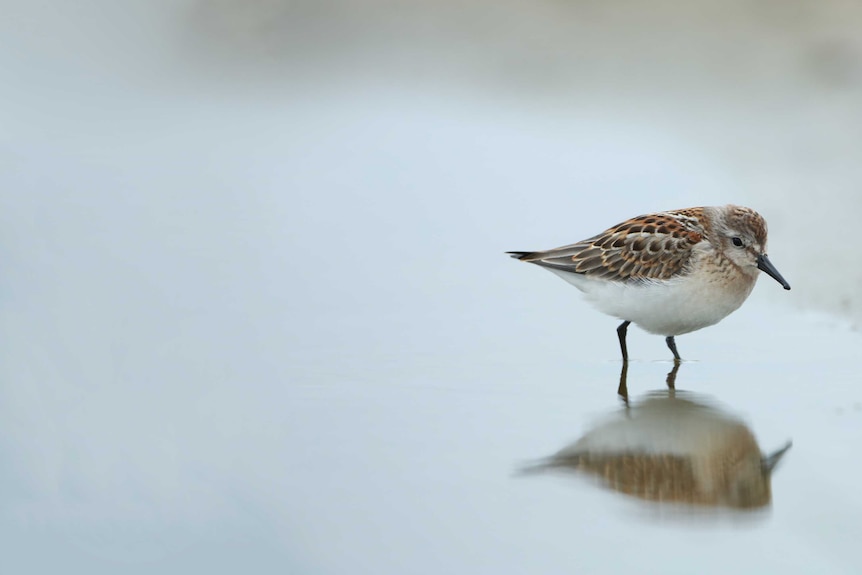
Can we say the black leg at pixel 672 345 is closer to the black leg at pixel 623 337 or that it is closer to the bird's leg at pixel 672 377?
the bird's leg at pixel 672 377

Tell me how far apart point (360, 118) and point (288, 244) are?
308cm

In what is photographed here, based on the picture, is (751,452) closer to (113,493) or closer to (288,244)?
(113,493)

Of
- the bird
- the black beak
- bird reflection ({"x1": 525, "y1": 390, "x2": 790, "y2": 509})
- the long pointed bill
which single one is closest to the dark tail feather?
the bird

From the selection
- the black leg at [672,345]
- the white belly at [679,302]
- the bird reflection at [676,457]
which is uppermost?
the white belly at [679,302]

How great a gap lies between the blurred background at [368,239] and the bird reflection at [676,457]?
0.18 m

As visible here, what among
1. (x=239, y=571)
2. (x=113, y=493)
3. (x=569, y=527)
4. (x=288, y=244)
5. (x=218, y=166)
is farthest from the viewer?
(x=218, y=166)

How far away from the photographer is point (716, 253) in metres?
7.45

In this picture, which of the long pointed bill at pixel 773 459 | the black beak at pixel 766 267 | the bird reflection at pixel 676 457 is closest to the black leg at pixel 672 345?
the black beak at pixel 766 267

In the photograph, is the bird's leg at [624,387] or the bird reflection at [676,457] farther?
the bird's leg at [624,387]

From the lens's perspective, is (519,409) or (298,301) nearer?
(519,409)

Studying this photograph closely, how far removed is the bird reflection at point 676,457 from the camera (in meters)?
5.07

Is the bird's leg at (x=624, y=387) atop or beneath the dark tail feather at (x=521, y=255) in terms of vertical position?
beneath

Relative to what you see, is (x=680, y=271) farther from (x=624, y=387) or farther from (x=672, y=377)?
(x=624, y=387)

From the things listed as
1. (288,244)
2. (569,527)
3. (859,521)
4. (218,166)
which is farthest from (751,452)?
(218,166)
